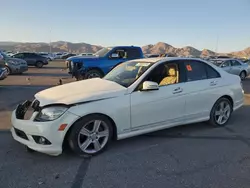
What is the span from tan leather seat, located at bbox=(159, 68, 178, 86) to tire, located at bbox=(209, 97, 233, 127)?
46.6 inches

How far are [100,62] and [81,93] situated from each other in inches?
299

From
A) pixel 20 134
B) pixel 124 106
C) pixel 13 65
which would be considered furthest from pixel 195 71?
pixel 13 65

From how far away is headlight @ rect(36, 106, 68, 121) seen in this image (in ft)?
12.3

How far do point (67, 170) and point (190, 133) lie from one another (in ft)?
8.78

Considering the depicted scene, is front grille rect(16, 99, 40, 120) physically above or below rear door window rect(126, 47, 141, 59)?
A: below

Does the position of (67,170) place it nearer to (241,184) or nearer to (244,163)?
(241,184)

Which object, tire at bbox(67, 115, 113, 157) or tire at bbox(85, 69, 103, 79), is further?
tire at bbox(85, 69, 103, 79)

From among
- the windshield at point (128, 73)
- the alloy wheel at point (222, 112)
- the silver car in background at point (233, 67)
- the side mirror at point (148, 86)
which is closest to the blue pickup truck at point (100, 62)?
the windshield at point (128, 73)

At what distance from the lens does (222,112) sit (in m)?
5.65

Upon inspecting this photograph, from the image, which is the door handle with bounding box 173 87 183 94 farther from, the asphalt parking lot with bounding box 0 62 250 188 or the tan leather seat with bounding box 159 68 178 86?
the asphalt parking lot with bounding box 0 62 250 188

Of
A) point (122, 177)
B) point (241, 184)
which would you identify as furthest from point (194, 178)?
point (122, 177)

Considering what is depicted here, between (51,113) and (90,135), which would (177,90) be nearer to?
(90,135)

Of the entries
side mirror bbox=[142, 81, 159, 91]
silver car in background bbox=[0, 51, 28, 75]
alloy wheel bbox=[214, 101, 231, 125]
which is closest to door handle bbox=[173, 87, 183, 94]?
side mirror bbox=[142, 81, 159, 91]

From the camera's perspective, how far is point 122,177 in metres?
3.36
